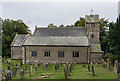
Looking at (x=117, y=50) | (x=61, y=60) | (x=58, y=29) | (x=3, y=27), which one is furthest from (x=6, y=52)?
(x=117, y=50)

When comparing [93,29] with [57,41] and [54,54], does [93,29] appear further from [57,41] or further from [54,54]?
[54,54]

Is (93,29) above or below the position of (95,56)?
above

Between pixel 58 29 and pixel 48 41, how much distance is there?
46.7 ft

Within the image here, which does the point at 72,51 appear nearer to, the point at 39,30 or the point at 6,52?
the point at 39,30

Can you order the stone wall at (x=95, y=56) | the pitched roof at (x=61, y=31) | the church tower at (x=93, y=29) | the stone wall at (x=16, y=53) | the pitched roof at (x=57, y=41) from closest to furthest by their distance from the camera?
the stone wall at (x=95, y=56) → the pitched roof at (x=57, y=41) → the stone wall at (x=16, y=53) → the pitched roof at (x=61, y=31) → the church tower at (x=93, y=29)

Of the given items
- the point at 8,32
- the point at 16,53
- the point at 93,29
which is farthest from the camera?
the point at 8,32

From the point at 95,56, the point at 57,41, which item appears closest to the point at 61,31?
the point at 57,41

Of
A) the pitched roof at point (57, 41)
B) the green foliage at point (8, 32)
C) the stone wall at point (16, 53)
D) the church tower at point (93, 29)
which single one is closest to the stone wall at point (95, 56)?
the pitched roof at point (57, 41)

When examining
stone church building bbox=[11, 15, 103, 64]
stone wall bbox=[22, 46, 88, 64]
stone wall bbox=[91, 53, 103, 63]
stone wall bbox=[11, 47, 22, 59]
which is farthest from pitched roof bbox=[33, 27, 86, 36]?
stone wall bbox=[91, 53, 103, 63]

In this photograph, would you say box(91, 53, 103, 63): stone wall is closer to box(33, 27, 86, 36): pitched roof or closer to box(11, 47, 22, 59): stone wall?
box(33, 27, 86, 36): pitched roof

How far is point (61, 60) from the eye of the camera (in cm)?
2692

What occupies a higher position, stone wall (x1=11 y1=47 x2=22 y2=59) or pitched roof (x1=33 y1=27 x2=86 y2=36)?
pitched roof (x1=33 y1=27 x2=86 y2=36)

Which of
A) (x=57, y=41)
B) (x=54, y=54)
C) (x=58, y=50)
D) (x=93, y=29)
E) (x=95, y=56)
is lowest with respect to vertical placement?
(x=95, y=56)

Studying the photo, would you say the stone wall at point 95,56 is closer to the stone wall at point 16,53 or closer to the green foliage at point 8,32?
the stone wall at point 16,53
